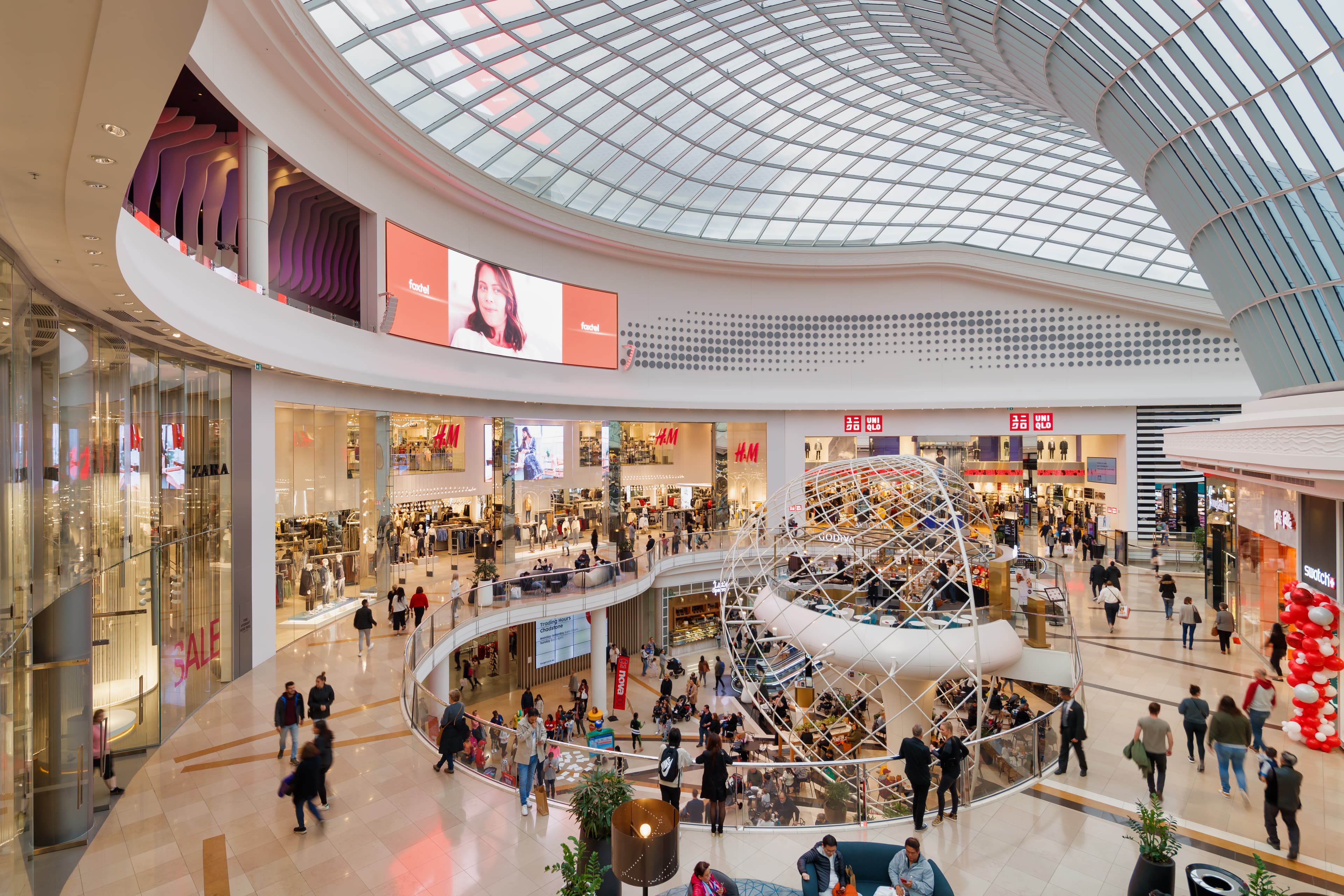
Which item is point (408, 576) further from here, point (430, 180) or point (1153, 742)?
point (1153, 742)

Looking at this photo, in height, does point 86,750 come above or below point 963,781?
above

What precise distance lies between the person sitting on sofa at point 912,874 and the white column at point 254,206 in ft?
51.0

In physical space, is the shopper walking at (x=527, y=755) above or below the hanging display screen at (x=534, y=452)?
below

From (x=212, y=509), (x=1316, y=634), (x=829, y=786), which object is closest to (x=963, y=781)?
(x=829, y=786)

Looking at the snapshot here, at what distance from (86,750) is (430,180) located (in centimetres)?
1764

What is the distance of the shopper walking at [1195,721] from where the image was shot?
9.62 m

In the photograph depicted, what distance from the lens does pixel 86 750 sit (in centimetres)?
817

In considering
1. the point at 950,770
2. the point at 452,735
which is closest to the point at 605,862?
the point at 452,735

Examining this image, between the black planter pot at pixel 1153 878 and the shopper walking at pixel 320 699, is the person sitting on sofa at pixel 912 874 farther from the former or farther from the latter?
the shopper walking at pixel 320 699

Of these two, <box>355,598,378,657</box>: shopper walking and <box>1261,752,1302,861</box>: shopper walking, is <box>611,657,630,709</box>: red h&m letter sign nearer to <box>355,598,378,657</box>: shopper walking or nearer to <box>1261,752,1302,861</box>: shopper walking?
<box>355,598,378,657</box>: shopper walking

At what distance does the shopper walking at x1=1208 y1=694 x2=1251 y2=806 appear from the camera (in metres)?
8.90

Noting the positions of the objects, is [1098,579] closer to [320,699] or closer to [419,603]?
[419,603]

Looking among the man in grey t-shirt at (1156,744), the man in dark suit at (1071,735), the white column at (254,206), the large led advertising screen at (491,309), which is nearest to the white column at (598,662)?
the large led advertising screen at (491,309)

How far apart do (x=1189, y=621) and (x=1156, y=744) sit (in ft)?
27.4
